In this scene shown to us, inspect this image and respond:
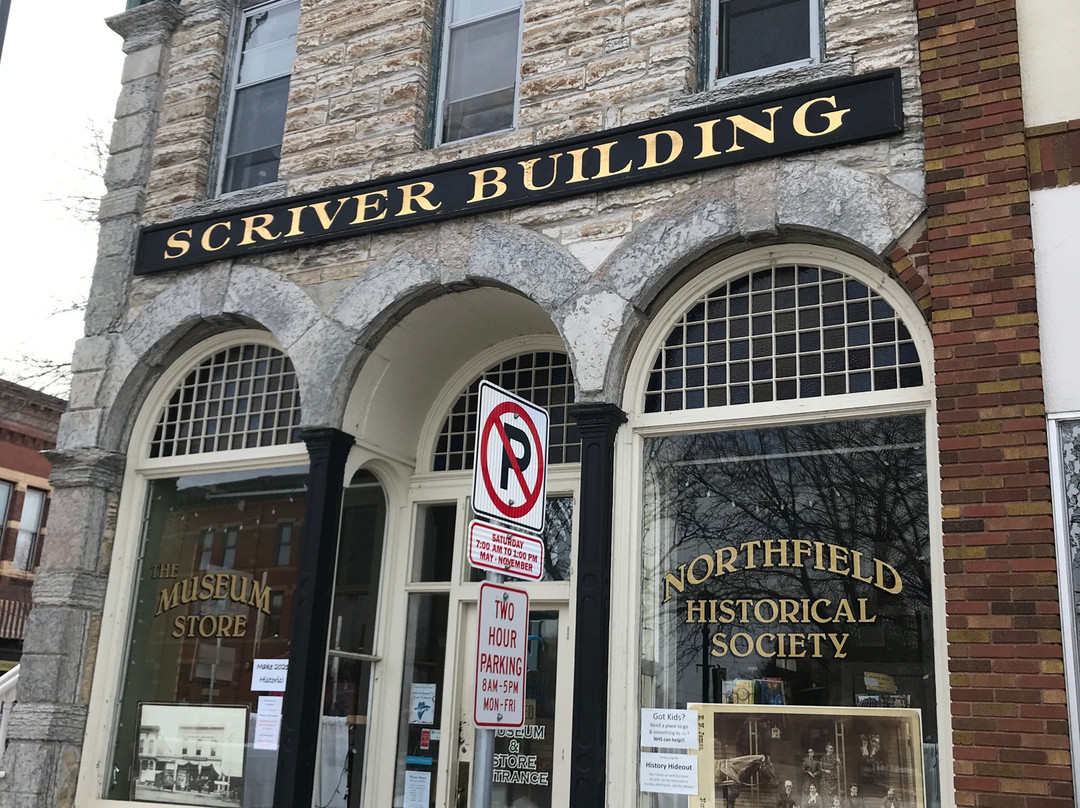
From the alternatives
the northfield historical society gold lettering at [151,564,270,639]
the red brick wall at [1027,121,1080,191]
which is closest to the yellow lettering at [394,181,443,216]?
the northfield historical society gold lettering at [151,564,270,639]

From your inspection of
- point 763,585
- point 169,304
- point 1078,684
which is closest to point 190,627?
point 169,304

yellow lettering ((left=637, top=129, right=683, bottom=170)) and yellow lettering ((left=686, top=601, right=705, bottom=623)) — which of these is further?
yellow lettering ((left=637, top=129, right=683, bottom=170))

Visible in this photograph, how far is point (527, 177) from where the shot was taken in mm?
8461

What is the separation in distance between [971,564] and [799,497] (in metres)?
1.27

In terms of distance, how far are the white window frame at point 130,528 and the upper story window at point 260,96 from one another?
161 cm

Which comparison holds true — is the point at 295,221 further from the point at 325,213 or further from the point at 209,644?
the point at 209,644

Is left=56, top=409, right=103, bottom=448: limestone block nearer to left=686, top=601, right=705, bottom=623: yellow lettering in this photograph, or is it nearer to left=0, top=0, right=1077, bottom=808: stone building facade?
left=0, top=0, right=1077, bottom=808: stone building facade

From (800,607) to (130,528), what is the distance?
5.95 metres

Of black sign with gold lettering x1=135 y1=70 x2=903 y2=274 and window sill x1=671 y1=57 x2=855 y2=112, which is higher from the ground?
window sill x1=671 y1=57 x2=855 y2=112

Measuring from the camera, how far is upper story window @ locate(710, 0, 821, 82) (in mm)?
8031

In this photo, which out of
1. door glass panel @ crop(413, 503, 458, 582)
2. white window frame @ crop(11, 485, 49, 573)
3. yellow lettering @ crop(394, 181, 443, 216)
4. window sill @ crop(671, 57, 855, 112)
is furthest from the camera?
white window frame @ crop(11, 485, 49, 573)

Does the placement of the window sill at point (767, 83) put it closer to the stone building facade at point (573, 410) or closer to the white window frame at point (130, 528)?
the stone building facade at point (573, 410)

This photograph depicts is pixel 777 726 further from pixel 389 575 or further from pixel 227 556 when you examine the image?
pixel 227 556

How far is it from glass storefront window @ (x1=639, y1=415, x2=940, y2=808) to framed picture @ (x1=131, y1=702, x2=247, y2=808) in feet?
11.8
